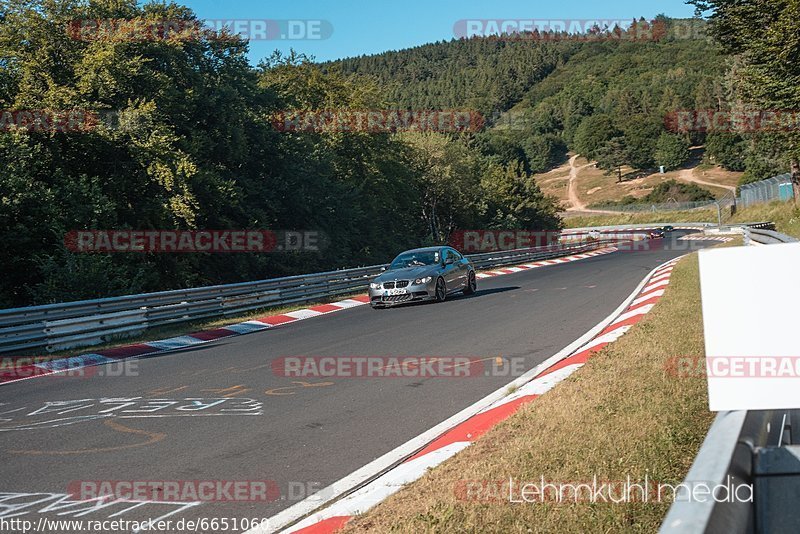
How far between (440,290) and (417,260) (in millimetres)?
1292

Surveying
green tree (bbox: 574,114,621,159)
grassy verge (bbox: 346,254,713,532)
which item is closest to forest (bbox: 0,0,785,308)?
grassy verge (bbox: 346,254,713,532)

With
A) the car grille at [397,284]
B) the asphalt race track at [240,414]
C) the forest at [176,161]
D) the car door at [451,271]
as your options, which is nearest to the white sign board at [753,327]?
the asphalt race track at [240,414]

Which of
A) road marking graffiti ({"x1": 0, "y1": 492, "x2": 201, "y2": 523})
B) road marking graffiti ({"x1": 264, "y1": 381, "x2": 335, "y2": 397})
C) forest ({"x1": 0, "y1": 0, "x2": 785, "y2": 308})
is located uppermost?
Result: forest ({"x1": 0, "y1": 0, "x2": 785, "y2": 308})

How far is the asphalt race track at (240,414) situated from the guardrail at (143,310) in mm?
2855

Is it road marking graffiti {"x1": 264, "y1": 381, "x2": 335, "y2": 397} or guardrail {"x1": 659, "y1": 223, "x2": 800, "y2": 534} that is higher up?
guardrail {"x1": 659, "y1": 223, "x2": 800, "y2": 534}

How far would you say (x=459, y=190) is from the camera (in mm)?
58188

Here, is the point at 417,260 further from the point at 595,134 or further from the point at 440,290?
the point at 595,134

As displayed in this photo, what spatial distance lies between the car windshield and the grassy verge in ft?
41.9

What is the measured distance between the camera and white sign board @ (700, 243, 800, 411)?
3.20 meters

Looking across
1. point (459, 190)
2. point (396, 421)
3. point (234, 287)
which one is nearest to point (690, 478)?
point (396, 421)

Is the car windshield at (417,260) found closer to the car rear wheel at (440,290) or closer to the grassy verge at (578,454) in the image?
the car rear wheel at (440,290)

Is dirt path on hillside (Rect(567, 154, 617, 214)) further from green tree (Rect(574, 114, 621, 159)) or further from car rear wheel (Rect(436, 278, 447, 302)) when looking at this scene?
car rear wheel (Rect(436, 278, 447, 302))

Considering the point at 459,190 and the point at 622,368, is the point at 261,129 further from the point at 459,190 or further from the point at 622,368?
the point at 622,368

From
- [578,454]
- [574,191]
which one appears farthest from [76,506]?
[574,191]
